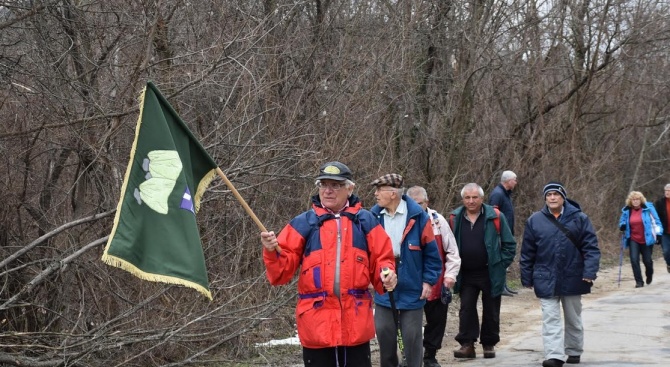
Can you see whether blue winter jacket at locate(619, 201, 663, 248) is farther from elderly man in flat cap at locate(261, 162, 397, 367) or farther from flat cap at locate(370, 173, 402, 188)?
elderly man in flat cap at locate(261, 162, 397, 367)

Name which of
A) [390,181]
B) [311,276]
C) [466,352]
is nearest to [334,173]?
[311,276]

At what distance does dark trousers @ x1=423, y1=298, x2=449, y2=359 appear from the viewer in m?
9.81

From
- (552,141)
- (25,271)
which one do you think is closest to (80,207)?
(25,271)

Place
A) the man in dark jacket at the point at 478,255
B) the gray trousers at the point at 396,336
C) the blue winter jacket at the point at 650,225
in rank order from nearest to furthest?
the gray trousers at the point at 396,336 < the man in dark jacket at the point at 478,255 < the blue winter jacket at the point at 650,225

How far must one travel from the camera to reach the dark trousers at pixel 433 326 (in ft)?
32.2

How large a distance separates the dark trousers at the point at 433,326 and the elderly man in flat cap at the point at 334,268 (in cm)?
350

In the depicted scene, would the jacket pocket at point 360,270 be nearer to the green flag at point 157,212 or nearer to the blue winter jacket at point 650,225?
the green flag at point 157,212

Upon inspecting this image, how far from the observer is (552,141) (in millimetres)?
23000

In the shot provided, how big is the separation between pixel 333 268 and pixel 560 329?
14.9 ft

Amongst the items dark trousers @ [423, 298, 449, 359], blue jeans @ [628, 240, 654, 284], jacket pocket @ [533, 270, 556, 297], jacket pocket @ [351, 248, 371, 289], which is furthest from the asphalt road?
jacket pocket @ [351, 248, 371, 289]

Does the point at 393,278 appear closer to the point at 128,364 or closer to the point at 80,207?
the point at 128,364

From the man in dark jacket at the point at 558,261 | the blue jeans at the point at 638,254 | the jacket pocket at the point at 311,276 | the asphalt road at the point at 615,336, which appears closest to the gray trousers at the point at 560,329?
the man in dark jacket at the point at 558,261

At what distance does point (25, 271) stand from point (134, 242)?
12.6 feet

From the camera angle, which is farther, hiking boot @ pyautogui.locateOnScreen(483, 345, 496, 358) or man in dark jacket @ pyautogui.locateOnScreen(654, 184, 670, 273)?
man in dark jacket @ pyautogui.locateOnScreen(654, 184, 670, 273)
